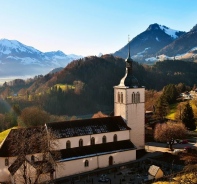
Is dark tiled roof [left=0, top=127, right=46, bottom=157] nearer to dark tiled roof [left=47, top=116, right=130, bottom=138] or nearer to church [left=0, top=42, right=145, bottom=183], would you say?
church [left=0, top=42, right=145, bottom=183]

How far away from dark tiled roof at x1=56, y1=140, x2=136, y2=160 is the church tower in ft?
11.1

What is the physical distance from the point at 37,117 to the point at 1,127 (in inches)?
832

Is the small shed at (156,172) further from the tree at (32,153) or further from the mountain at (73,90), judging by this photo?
the mountain at (73,90)

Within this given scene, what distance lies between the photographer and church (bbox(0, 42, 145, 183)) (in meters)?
35.8

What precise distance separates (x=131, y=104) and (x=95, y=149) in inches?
395

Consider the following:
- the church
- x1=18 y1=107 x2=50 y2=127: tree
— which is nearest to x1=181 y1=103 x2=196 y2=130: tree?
the church

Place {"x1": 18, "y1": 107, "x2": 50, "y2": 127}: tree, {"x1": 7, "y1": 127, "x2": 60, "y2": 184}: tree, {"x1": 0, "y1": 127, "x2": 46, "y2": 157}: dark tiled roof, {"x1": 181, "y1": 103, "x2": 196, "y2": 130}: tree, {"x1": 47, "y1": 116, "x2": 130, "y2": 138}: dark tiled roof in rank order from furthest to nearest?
{"x1": 18, "y1": 107, "x2": 50, "y2": 127}: tree, {"x1": 181, "y1": 103, "x2": 196, "y2": 130}: tree, {"x1": 47, "y1": 116, "x2": 130, "y2": 138}: dark tiled roof, {"x1": 0, "y1": 127, "x2": 46, "y2": 157}: dark tiled roof, {"x1": 7, "y1": 127, "x2": 60, "y2": 184}: tree

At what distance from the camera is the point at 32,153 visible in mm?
36344

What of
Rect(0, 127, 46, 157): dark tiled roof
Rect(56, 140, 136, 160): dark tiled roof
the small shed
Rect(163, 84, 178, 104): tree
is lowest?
the small shed

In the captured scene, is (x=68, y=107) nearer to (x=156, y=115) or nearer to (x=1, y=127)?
(x=1, y=127)

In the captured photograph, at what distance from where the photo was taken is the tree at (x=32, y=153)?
33656 mm

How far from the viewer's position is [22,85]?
188000 mm

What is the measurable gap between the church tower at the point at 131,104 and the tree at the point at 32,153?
13460 mm

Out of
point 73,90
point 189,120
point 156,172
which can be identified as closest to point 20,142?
point 156,172
